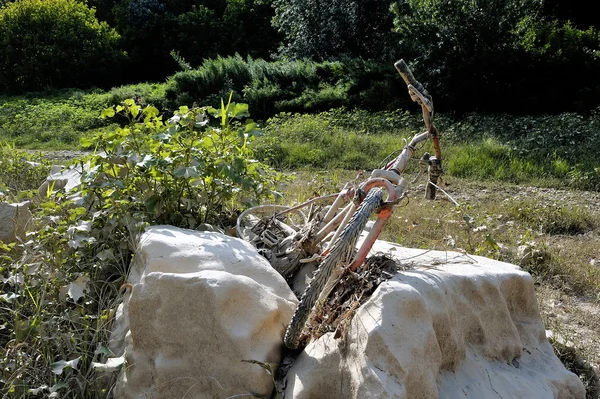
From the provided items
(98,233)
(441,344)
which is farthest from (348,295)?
(98,233)

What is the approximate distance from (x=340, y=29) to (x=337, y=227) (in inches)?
494

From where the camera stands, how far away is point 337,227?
3.42m

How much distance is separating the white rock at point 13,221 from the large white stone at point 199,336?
1.48 m

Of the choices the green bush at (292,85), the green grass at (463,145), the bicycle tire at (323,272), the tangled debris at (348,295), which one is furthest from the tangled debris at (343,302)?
the green bush at (292,85)

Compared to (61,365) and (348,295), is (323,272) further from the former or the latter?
(61,365)

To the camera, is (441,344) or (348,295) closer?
(441,344)

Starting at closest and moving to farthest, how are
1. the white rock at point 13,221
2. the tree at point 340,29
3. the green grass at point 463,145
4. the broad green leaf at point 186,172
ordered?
1. the broad green leaf at point 186,172
2. the white rock at point 13,221
3. the green grass at point 463,145
4. the tree at point 340,29

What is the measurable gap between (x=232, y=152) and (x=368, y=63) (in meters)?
10.3

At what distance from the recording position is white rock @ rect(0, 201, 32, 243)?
390 centimetres

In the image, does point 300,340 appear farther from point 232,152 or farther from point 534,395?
point 232,152

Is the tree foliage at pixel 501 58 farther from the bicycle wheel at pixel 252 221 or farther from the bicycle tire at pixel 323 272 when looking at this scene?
the bicycle tire at pixel 323 272

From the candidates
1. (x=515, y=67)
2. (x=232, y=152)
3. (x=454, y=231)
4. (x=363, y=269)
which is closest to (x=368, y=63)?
(x=515, y=67)

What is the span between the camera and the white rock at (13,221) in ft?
12.8

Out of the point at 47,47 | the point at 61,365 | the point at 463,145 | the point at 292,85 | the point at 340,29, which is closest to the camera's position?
the point at 61,365
